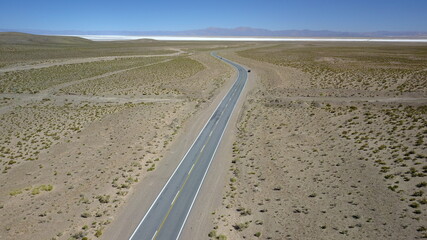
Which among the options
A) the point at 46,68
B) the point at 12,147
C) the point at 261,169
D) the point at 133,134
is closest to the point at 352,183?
the point at 261,169

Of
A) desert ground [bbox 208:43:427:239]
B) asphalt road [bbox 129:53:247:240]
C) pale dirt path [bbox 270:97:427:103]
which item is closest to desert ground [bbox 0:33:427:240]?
desert ground [bbox 208:43:427:239]

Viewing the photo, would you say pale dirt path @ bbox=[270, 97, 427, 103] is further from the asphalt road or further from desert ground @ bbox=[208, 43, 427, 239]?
the asphalt road

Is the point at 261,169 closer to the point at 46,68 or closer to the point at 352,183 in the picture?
the point at 352,183

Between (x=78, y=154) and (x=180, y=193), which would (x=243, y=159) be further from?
(x=78, y=154)

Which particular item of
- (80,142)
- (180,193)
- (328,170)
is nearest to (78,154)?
(80,142)

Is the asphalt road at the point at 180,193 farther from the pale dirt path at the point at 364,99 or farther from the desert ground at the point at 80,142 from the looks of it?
the pale dirt path at the point at 364,99

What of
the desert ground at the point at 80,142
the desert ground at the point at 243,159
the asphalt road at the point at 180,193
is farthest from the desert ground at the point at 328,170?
the desert ground at the point at 80,142

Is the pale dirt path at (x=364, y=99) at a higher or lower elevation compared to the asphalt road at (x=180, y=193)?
higher
